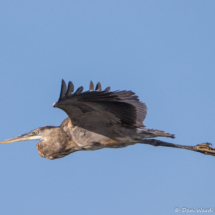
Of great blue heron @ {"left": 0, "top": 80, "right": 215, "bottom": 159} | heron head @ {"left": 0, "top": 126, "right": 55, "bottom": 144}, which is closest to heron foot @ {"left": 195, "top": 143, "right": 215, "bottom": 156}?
great blue heron @ {"left": 0, "top": 80, "right": 215, "bottom": 159}

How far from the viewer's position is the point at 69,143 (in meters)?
10.7

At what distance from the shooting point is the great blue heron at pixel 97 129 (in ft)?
30.7

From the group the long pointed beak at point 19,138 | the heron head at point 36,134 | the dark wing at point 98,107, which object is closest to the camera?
the dark wing at point 98,107

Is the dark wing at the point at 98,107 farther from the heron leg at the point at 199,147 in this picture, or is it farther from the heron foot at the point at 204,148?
the heron foot at the point at 204,148

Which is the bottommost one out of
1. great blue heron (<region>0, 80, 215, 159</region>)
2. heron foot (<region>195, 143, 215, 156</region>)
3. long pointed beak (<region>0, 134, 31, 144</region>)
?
heron foot (<region>195, 143, 215, 156</region>)

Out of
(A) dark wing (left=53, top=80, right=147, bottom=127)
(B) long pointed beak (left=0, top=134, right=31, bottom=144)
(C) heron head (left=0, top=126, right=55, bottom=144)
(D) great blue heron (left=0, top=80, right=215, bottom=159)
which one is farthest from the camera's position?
(B) long pointed beak (left=0, top=134, right=31, bottom=144)

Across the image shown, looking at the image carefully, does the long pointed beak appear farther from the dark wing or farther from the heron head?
the dark wing

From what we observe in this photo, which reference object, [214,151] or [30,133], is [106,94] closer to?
[30,133]

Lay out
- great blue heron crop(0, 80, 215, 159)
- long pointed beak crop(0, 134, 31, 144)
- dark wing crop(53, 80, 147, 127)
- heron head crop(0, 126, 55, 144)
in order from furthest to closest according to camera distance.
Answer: long pointed beak crop(0, 134, 31, 144) < heron head crop(0, 126, 55, 144) < great blue heron crop(0, 80, 215, 159) < dark wing crop(53, 80, 147, 127)

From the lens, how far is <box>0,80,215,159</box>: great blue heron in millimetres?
9344

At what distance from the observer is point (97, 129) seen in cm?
1037

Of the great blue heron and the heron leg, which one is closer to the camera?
the great blue heron

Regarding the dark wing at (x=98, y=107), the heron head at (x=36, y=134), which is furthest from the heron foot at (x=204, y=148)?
the heron head at (x=36, y=134)

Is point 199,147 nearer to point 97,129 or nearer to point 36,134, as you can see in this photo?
point 97,129
